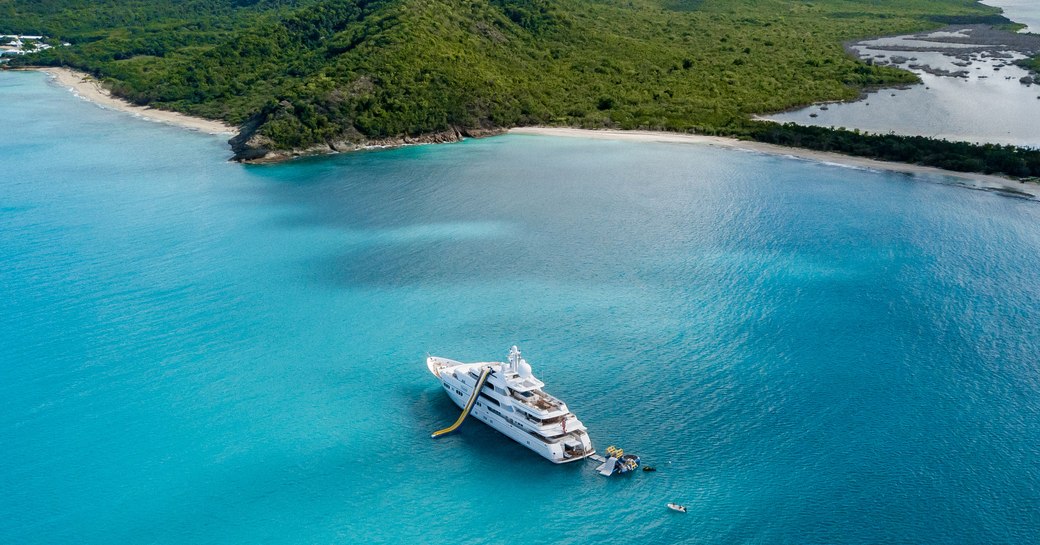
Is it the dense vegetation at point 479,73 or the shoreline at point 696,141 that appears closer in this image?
the shoreline at point 696,141

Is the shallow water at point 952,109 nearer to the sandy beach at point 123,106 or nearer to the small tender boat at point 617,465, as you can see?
the small tender boat at point 617,465

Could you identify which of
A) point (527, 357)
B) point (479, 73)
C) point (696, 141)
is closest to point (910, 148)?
point (696, 141)

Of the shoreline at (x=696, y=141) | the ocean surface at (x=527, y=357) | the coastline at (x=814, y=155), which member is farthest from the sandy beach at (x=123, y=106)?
the coastline at (x=814, y=155)

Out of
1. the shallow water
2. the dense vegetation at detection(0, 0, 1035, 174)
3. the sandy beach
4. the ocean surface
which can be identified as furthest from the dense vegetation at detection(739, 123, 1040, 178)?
the sandy beach

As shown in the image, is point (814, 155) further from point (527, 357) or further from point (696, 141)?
point (527, 357)

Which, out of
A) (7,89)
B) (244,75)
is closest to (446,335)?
(244,75)
